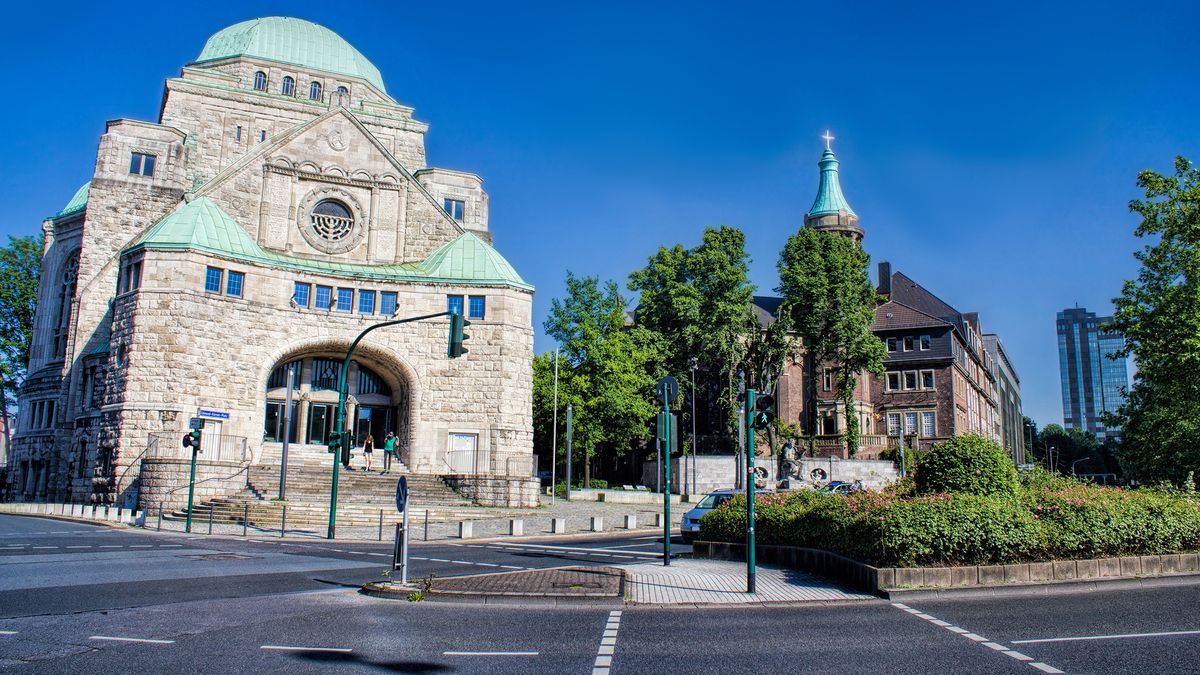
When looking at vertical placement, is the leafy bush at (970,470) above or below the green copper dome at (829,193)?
below

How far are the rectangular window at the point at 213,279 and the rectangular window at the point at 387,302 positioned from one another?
6625mm

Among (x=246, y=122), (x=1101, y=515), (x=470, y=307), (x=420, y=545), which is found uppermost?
(x=246, y=122)

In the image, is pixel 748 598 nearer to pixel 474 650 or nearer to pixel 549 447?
pixel 474 650

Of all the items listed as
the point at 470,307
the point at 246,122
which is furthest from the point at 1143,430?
the point at 246,122

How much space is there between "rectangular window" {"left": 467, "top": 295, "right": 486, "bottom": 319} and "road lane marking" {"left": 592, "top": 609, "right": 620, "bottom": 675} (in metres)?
29.0

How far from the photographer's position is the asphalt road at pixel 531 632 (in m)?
8.13

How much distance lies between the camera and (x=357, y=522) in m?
29.9

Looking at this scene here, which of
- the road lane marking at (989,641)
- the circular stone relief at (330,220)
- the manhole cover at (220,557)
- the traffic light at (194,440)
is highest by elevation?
the circular stone relief at (330,220)

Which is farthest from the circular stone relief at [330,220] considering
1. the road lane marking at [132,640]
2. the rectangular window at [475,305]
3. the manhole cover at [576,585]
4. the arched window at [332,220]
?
the road lane marking at [132,640]

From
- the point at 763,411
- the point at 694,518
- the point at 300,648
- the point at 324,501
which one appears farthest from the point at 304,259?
the point at 300,648

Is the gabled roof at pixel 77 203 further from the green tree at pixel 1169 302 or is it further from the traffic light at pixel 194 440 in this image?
the green tree at pixel 1169 302

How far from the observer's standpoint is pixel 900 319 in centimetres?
6756

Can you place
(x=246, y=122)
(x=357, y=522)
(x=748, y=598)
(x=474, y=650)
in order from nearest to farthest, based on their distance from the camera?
1. (x=474, y=650)
2. (x=748, y=598)
3. (x=357, y=522)
4. (x=246, y=122)

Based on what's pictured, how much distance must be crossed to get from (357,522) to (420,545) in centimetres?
714
